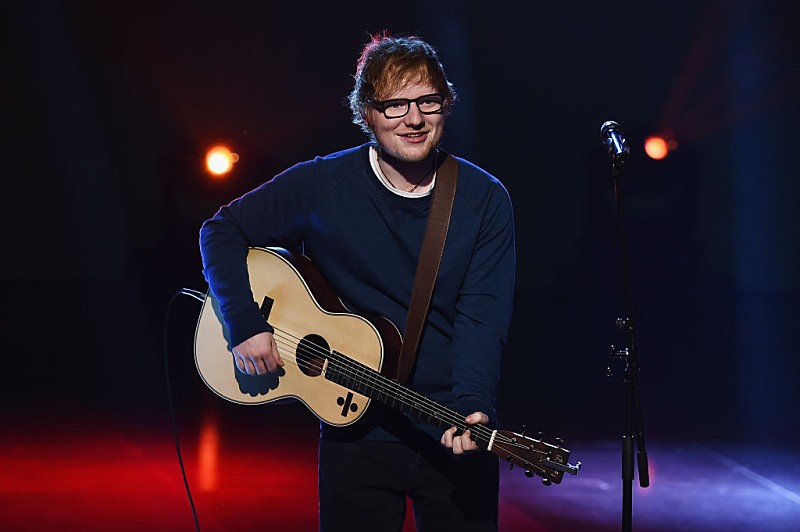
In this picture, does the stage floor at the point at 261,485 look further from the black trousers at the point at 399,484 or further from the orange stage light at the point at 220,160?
the orange stage light at the point at 220,160

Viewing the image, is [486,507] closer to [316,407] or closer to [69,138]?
[316,407]

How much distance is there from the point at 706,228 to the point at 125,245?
5.23 meters

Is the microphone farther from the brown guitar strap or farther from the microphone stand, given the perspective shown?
the brown guitar strap

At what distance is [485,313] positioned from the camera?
2.92 m

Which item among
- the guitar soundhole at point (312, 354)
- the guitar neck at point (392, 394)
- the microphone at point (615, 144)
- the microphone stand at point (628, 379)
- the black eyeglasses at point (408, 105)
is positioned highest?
the microphone at point (615, 144)

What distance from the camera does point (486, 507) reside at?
2.94 m

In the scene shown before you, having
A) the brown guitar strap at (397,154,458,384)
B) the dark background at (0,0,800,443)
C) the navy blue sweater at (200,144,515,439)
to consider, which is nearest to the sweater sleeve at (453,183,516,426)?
the navy blue sweater at (200,144,515,439)

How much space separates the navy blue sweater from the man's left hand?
0.15 m

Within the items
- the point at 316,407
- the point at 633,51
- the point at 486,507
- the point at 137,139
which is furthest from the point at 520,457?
the point at 137,139

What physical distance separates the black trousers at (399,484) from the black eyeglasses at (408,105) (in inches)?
36.8

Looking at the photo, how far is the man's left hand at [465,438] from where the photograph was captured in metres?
2.71

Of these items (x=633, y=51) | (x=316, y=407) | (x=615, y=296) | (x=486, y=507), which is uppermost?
(x=633, y=51)

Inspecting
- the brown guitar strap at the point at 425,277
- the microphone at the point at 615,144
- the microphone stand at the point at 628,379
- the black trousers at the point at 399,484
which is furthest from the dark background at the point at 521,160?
the brown guitar strap at the point at 425,277

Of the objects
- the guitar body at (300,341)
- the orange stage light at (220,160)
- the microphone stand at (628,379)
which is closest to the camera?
the guitar body at (300,341)
